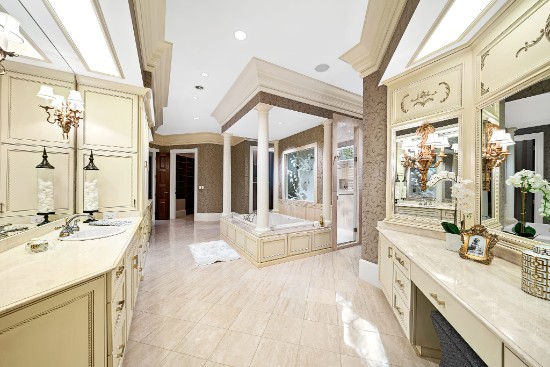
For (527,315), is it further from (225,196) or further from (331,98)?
(225,196)

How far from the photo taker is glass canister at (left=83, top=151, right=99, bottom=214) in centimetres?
234

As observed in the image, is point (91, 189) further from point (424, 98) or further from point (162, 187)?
point (162, 187)

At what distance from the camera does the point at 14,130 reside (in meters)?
1.52

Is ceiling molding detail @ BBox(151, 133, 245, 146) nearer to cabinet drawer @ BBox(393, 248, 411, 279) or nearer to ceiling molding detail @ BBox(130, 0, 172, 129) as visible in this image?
ceiling molding detail @ BBox(130, 0, 172, 129)

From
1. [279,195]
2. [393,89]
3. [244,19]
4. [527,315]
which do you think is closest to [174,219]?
[279,195]

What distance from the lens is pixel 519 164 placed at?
1.38 meters

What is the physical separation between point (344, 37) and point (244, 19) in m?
1.18

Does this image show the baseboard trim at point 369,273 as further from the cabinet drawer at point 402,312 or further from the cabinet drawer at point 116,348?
the cabinet drawer at point 116,348

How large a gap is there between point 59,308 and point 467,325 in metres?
1.89

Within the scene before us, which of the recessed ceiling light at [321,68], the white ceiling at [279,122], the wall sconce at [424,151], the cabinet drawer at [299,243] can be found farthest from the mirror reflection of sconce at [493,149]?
the white ceiling at [279,122]

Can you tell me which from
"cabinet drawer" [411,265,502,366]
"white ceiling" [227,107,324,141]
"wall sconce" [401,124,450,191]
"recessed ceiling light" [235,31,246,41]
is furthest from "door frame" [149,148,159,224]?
"cabinet drawer" [411,265,502,366]

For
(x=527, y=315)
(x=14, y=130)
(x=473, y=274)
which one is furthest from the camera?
(x=14, y=130)

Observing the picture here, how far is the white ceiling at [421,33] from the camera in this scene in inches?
58.8

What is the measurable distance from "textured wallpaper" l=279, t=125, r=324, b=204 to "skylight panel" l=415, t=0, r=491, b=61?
10.8 feet
